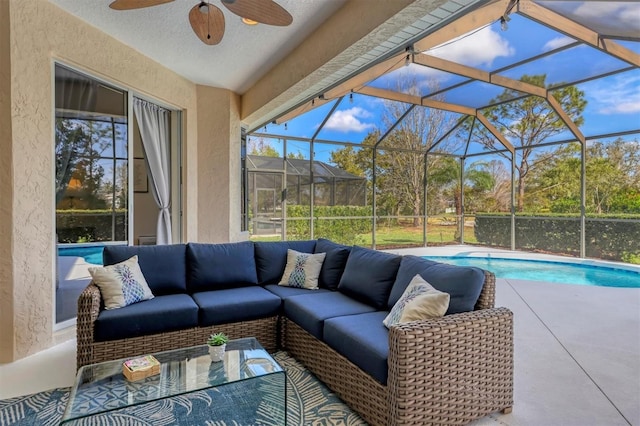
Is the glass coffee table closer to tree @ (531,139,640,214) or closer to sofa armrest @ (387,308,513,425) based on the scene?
sofa armrest @ (387,308,513,425)

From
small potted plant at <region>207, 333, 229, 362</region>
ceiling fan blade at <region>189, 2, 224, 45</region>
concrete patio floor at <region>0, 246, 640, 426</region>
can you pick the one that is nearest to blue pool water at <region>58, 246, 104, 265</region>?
concrete patio floor at <region>0, 246, 640, 426</region>

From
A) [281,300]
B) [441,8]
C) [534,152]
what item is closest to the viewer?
[441,8]

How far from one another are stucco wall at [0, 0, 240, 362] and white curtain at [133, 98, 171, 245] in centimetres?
110

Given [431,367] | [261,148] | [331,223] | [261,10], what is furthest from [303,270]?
[331,223]

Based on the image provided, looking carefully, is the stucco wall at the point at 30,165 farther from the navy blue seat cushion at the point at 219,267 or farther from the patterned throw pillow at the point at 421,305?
the patterned throw pillow at the point at 421,305

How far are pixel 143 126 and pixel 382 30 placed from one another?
3230mm

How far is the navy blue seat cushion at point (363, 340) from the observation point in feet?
6.20

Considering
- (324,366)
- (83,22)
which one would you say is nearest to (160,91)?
(83,22)

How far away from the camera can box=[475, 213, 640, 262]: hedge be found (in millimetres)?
7238

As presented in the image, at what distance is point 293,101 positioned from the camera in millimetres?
4578

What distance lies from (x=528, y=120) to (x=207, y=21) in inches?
322

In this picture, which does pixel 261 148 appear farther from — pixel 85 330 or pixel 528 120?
pixel 528 120

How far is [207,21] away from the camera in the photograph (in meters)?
2.40

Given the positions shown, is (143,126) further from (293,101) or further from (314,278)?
(314,278)
